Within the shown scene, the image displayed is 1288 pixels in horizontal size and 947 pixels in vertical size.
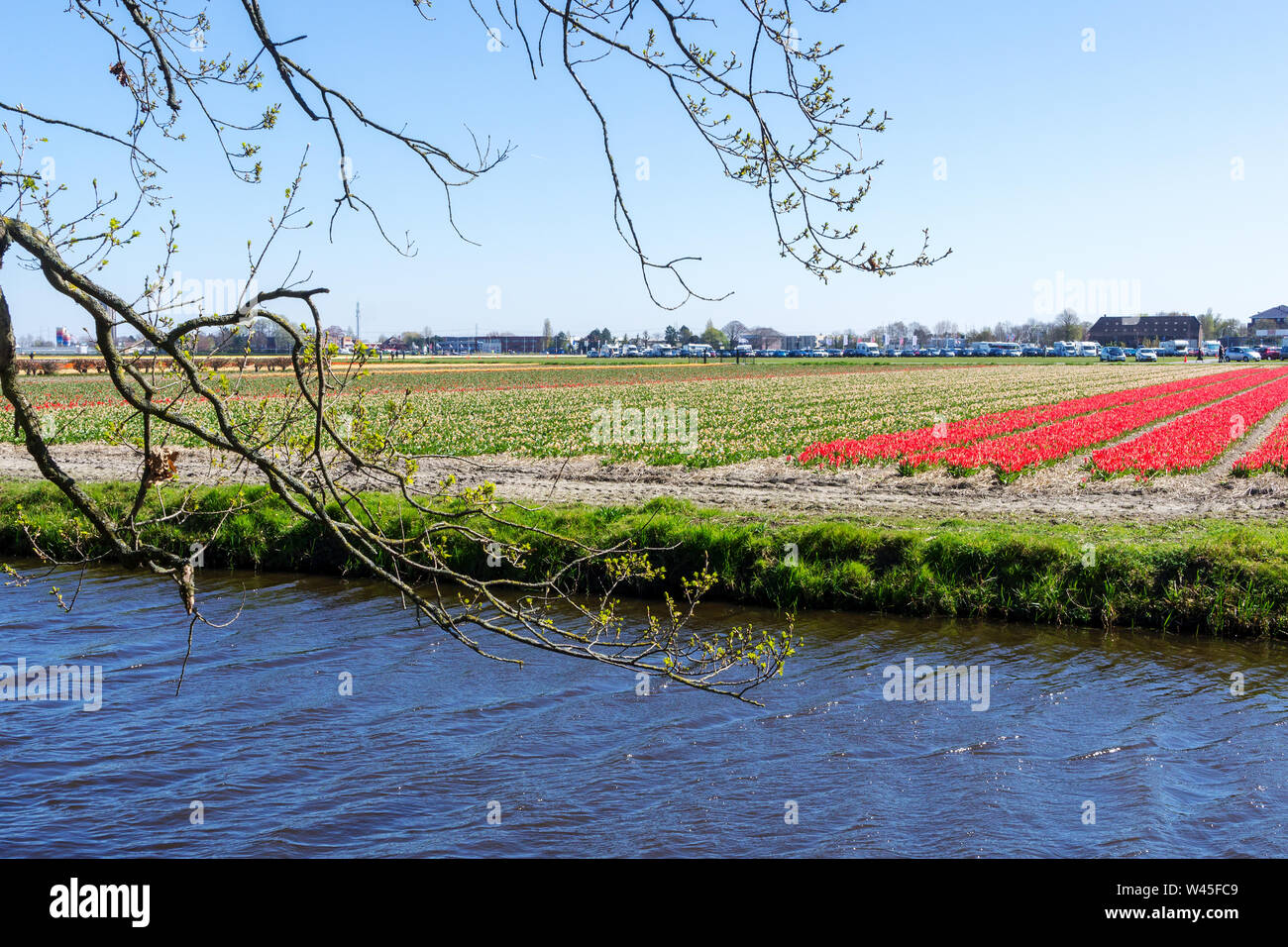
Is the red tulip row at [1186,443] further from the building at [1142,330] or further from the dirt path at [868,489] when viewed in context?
the building at [1142,330]

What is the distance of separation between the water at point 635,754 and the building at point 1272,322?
173033 mm

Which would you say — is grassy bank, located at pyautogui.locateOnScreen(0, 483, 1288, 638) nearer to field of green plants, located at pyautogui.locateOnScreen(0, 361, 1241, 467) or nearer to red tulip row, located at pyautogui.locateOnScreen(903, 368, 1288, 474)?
field of green plants, located at pyautogui.locateOnScreen(0, 361, 1241, 467)

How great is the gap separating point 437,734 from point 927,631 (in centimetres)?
557

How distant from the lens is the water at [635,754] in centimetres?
682

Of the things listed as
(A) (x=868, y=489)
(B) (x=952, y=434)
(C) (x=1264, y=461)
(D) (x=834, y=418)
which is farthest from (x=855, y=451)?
(D) (x=834, y=418)

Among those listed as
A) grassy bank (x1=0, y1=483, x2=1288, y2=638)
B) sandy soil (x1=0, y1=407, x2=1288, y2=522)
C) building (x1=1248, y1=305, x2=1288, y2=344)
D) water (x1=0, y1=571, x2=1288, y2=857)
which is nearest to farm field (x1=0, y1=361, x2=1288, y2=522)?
sandy soil (x1=0, y1=407, x2=1288, y2=522)

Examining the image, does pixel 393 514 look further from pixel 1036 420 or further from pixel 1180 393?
pixel 1180 393

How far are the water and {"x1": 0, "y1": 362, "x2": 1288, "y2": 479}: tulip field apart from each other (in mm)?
2506

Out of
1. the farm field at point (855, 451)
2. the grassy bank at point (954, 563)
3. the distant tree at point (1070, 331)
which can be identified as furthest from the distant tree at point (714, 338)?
the grassy bank at point (954, 563)

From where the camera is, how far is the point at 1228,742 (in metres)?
8.24

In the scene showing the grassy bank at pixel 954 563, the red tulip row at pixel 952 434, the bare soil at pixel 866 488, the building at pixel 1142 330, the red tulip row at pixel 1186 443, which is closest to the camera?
the grassy bank at pixel 954 563

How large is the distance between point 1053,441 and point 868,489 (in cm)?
739

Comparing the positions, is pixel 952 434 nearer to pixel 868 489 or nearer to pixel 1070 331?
pixel 868 489

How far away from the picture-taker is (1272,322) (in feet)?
546
